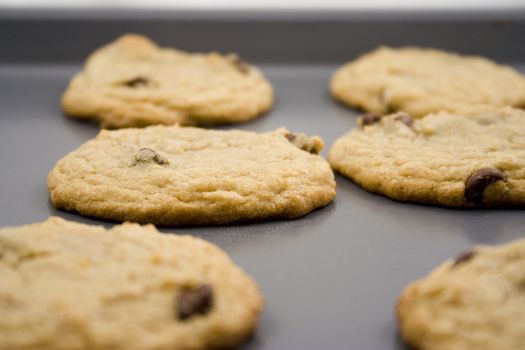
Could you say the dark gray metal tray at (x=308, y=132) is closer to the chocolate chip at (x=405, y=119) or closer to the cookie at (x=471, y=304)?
the cookie at (x=471, y=304)

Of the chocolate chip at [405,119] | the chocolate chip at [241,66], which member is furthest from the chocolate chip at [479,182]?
the chocolate chip at [241,66]

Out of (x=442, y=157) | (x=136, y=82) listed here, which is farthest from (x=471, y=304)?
(x=136, y=82)

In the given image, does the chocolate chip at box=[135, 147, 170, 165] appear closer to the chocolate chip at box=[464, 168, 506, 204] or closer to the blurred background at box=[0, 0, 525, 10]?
the chocolate chip at box=[464, 168, 506, 204]

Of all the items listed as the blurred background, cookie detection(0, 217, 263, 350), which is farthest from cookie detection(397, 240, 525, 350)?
the blurred background

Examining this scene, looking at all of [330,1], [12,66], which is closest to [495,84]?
[330,1]

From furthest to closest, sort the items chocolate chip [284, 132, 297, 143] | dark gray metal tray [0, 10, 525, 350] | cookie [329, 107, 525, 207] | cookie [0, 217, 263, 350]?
1. chocolate chip [284, 132, 297, 143]
2. cookie [329, 107, 525, 207]
3. dark gray metal tray [0, 10, 525, 350]
4. cookie [0, 217, 263, 350]

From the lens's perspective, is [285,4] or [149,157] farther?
[285,4]

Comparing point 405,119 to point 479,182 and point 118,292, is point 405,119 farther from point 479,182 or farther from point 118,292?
point 118,292
